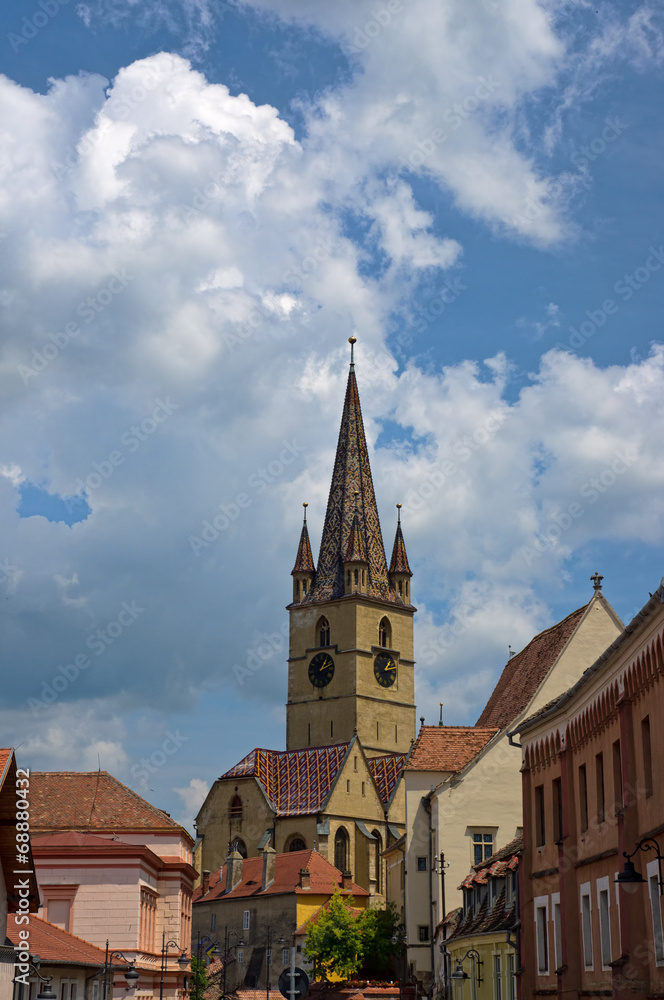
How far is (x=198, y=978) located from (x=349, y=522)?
48820mm

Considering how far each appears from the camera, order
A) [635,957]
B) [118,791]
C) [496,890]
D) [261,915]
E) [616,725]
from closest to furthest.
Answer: [635,957] → [616,725] → [496,890] → [118,791] → [261,915]

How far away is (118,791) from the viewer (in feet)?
202

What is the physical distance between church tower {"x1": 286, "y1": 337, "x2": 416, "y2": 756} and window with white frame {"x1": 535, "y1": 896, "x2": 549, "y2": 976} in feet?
259

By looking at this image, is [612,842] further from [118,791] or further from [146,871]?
[118,791]

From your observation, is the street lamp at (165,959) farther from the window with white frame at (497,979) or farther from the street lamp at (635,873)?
the street lamp at (635,873)

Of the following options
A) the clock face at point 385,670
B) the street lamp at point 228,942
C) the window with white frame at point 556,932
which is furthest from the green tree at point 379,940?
the clock face at point 385,670

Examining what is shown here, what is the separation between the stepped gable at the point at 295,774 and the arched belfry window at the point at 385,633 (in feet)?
42.4

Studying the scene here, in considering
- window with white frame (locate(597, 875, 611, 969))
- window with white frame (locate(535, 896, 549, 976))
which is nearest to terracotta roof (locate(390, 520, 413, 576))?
window with white frame (locate(535, 896, 549, 976))

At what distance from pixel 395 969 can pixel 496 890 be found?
1214 inches

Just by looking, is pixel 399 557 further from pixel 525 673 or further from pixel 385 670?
pixel 525 673

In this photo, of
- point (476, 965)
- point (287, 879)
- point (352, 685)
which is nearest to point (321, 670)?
point (352, 685)

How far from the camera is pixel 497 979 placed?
39.7 metres

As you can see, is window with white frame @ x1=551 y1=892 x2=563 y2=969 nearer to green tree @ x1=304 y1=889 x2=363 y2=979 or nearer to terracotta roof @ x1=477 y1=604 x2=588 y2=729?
terracotta roof @ x1=477 y1=604 x2=588 y2=729

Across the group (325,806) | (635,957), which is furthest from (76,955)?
(325,806)
